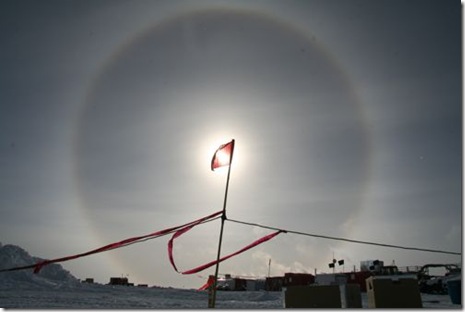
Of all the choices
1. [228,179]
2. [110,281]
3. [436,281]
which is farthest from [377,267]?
[110,281]

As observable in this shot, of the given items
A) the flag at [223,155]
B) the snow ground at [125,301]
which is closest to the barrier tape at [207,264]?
the flag at [223,155]

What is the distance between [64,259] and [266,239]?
13.4 feet

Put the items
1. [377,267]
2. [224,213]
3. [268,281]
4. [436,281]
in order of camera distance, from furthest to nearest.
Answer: [268,281] → [377,267] → [436,281] → [224,213]

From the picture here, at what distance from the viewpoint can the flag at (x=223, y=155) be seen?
8109mm

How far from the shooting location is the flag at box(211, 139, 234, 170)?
319 inches

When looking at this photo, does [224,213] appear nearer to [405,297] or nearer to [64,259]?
[64,259]

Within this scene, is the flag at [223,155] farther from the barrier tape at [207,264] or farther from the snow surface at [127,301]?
the snow surface at [127,301]

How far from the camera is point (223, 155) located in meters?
8.43

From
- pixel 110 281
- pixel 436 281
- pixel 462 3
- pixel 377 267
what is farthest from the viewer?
pixel 110 281

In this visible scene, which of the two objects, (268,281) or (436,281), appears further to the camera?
(268,281)

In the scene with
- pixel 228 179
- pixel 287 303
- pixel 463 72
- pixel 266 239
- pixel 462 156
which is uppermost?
pixel 463 72

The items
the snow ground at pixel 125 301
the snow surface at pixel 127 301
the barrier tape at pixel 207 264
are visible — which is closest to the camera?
the barrier tape at pixel 207 264

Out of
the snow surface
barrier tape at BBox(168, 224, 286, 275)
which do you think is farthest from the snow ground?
barrier tape at BBox(168, 224, 286, 275)

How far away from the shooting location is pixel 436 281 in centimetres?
3694
